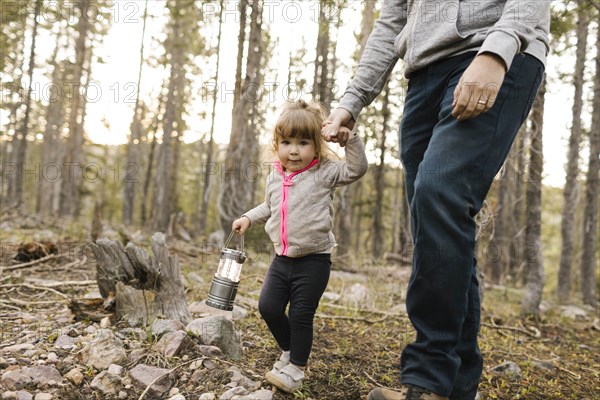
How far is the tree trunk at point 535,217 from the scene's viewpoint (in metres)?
5.55

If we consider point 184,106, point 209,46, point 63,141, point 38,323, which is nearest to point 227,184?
point 38,323

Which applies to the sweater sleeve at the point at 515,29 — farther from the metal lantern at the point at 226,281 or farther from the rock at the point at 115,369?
the rock at the point at 115,369

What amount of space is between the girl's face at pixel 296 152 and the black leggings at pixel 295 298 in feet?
1.68

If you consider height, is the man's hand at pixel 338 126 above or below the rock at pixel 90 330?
above

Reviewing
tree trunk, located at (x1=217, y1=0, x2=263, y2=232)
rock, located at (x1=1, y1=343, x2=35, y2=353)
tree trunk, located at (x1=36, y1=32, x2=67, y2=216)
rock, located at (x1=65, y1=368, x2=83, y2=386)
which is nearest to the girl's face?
rock, located at (x1=65, y1=368, x2=83, y2=386)

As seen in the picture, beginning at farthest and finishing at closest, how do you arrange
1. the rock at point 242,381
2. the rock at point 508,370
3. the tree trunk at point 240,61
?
the tree trunk at point 240,61, the rock at point 508,370, the rock at point 242,381

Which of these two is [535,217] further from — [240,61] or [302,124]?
[240,61]

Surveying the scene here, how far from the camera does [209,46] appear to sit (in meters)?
18.8

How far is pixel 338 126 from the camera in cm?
218

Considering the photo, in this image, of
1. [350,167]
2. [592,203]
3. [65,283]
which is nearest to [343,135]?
[350,167]

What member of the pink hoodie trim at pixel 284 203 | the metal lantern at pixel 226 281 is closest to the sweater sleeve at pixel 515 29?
the pink hoodie trim at pixel 284 203

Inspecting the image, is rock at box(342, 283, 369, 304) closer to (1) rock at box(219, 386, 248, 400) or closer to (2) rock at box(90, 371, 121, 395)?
(1) rock at box(219, 386, 248, 400)

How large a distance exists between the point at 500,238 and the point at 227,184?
801 cm

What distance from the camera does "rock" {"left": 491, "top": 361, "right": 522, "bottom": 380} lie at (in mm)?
3006
